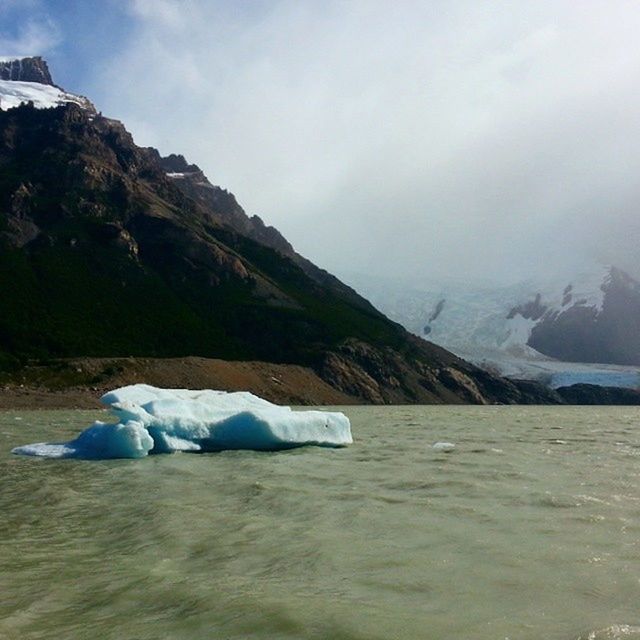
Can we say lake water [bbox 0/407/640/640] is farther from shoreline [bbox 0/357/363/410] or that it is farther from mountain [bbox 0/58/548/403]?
mountain [bbox 0/58/548/403]

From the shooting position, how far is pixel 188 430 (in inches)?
966

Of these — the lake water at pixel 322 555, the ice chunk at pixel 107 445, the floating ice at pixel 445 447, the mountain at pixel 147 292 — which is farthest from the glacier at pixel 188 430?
the mountain at pixel 147 292

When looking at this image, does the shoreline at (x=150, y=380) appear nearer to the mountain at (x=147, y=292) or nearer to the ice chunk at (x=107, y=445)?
the mountain at (x=147, y=292)

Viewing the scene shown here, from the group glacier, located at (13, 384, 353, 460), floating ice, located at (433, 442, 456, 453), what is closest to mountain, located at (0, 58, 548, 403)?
glacier, located at (13, 384, 353, 460)

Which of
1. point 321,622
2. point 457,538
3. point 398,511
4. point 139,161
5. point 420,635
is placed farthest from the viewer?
point 139,161

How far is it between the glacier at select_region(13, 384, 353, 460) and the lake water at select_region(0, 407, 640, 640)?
4925 millimetres

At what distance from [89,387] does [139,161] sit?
392ft

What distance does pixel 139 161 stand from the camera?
18912cm

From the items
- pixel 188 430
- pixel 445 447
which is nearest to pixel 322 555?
pixel 188 430

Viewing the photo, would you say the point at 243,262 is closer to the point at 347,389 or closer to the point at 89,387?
the point at 347,389

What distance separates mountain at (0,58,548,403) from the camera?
120 m

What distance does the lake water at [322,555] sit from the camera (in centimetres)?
621

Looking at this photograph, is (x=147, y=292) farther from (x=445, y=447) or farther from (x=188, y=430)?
(x=445, y=447)

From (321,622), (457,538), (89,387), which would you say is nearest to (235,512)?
(457,538)
